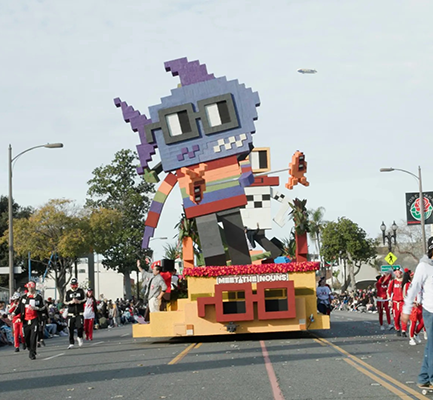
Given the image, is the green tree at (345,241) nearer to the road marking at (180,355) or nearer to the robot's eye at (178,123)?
the robot's eye at (178,123)

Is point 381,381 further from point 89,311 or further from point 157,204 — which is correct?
point 89,311

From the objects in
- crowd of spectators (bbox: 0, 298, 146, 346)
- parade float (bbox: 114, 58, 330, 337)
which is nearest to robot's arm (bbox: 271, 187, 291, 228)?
crowd of spectators (bbox: 0, 298, 146, 346)

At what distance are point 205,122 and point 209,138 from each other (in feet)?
1.61

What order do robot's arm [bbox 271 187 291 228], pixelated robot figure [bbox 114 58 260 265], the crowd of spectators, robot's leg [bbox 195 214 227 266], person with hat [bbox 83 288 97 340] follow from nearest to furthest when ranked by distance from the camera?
robot's leg [bbox 195 214 227 266]
pixelated robot figure [bbox 114 58 260 265]
person with hat [bbox 83 288 97 340]
the crowd of spectators
robot's arm [bbox 271 187 291 228]

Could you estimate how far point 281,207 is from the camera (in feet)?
108

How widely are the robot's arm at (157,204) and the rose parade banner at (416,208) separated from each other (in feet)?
69.3

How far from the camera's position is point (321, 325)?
20.6 metres

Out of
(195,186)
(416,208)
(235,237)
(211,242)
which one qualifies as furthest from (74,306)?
(416,208)

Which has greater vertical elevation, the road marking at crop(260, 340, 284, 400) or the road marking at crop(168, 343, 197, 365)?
the road marking at crop(260, 340, 284, 400)

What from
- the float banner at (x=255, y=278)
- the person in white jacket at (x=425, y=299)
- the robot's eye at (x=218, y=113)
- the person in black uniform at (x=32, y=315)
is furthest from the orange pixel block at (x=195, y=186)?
the person in white jacket at (x=425, y=299)

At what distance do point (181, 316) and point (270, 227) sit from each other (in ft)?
51.5

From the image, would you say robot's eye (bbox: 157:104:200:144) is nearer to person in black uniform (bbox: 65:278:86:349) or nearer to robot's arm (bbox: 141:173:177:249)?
robot's arm (bbox: 141:173:177:249)

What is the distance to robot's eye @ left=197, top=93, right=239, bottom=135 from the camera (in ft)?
74.3

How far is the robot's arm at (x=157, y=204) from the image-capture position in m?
23.8
